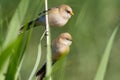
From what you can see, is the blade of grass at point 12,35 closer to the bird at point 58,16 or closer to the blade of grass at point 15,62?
the blade of grass at point 15,62

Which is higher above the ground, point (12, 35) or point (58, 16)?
point (12, 35)

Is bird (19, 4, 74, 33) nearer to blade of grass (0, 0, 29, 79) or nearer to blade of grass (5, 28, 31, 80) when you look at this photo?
blade of grass (0, 0, 29, 79)

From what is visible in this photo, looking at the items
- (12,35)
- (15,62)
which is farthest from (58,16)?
(15,62)

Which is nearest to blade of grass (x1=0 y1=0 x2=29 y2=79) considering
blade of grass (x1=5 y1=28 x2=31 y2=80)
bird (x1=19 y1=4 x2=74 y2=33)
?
blade of grass (x1=5 y1=28 x2=31 y2=80)

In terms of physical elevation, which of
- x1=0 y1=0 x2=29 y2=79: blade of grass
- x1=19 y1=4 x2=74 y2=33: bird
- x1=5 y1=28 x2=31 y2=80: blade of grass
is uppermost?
x1=0 y1=0 x2=29 y2=79: blade of grass

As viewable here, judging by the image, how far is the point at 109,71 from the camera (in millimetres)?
7027

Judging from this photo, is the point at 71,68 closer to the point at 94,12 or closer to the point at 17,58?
the point at 94,12

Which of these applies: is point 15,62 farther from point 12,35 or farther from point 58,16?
point 58,16

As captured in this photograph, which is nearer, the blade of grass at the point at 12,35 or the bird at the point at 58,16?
the blade of grass at the point at 12,35

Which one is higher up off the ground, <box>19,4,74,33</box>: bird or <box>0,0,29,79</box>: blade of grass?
<box>0,0,29,79</box>: blade of grass

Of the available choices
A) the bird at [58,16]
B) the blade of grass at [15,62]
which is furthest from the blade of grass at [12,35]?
the bird at [58,16]

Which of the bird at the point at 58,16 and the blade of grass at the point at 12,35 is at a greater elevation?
the blade of grass at the point at 12,35

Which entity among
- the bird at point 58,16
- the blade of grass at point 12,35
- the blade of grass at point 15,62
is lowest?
the bird at point 58,16

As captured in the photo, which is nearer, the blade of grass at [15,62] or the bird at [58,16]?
the blade of grass at [15,62]
